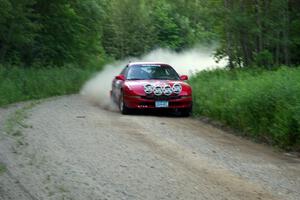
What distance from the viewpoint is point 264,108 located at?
12414 millimetres

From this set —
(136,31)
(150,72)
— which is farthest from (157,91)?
(136,31)

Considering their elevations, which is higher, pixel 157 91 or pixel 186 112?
pixel 157 91

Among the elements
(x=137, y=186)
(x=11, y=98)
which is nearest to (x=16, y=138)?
(x=137, y=186)

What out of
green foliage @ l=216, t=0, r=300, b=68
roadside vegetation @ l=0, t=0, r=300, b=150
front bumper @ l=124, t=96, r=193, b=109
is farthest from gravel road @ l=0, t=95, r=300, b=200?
green foliage @ l=216, t=0, r=300, b=68

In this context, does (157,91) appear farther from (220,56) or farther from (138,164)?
(220,56)

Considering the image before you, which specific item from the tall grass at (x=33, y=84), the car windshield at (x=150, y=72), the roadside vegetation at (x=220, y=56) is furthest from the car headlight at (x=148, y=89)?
the tall grass at (x=33, y=84)

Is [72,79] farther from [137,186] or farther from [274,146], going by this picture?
[137,186]

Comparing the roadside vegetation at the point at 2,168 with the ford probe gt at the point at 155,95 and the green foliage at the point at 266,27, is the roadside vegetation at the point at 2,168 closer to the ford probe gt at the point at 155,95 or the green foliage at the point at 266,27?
the ford probe gt at the point at 155,95

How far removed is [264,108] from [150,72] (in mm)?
5732

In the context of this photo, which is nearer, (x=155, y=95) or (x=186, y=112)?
(x=155, y=95)

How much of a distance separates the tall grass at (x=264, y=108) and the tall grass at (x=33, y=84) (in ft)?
30.1

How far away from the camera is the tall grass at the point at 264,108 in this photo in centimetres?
1107

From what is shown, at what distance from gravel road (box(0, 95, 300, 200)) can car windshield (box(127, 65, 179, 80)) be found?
411cm

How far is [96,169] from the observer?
324 inches
